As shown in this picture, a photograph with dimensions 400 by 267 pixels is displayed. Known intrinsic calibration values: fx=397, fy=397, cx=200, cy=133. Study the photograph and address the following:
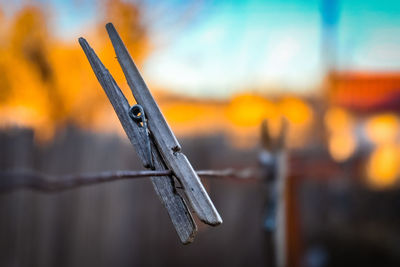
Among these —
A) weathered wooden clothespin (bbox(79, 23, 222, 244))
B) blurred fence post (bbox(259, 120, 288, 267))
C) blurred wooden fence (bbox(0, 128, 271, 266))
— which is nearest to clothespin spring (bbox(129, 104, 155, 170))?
weathered wooden clothespin (bbox(79, 23, 222, 244))

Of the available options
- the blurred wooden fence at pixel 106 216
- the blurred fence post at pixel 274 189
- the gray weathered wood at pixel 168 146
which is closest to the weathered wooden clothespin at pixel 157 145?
the gray weathered wood at pixel 168 146

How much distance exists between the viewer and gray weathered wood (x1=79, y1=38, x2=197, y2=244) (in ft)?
3.01

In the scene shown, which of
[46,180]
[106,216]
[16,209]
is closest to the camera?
[46,180]

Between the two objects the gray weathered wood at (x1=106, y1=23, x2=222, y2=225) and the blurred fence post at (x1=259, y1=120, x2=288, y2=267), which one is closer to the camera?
the gray weathered wood at (x1=106, y1=23, x2=222, y2=225)

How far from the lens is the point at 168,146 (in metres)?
0.94

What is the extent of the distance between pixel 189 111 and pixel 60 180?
35.7ft

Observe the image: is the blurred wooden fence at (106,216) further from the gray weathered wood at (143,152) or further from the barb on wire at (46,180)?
the barb on wire at (46,180)

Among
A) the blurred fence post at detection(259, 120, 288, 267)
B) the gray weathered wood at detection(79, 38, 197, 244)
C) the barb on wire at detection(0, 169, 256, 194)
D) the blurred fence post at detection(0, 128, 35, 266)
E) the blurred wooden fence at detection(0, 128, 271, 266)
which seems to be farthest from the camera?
the blurred wooden fence at detection(0, 128, 271, 266)

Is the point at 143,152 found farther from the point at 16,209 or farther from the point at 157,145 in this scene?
the point at 16,209

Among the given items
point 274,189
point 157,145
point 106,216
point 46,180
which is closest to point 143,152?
point 157,145

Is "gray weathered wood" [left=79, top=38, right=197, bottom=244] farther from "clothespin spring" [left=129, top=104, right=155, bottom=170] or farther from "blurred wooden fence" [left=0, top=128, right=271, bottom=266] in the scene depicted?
"blurred wooden fence" [left=0, top=128, right=271, bottom=266]

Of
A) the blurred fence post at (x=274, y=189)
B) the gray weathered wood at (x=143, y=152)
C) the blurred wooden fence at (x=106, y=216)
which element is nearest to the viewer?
the gray weathered wood at (x=143, y=152)

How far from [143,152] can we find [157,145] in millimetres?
40

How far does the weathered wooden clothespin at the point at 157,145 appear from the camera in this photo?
92 centimetres
